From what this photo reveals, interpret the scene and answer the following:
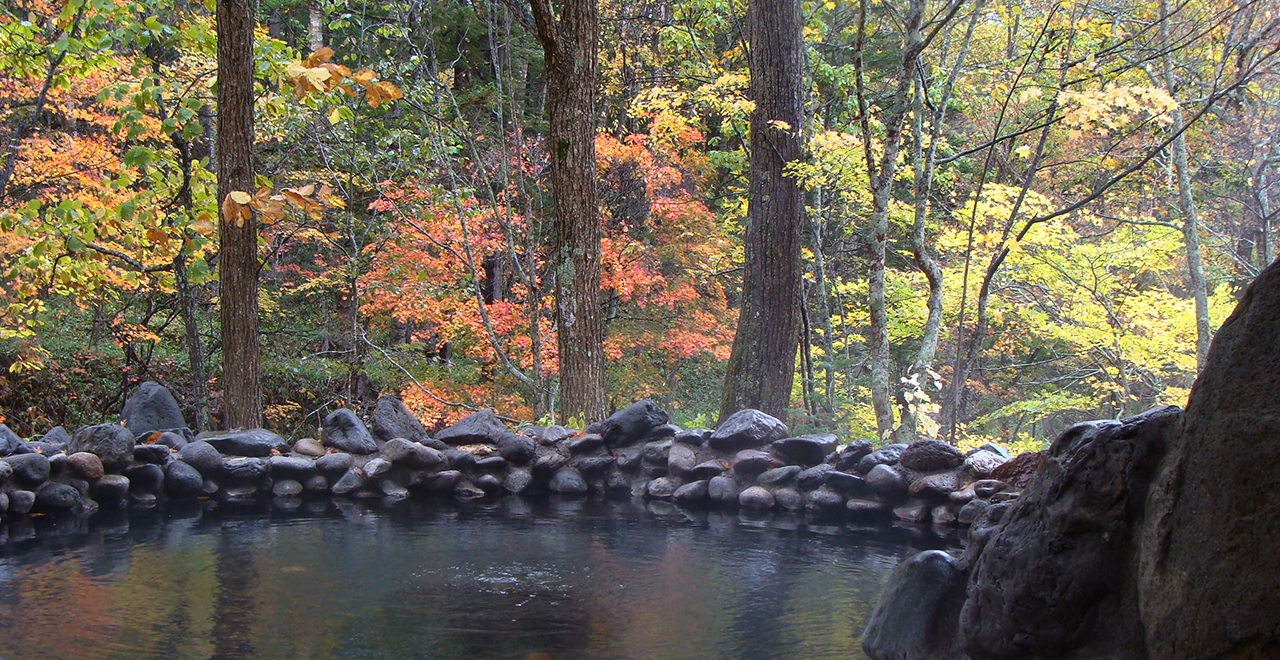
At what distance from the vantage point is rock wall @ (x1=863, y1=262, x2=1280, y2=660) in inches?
64.3

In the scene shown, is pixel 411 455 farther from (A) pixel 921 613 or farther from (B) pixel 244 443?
(A) pixel 921 613

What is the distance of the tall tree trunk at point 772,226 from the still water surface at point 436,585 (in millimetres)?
2373

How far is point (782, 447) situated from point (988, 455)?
4.31 feet

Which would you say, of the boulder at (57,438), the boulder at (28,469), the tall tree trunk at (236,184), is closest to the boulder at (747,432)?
the tall tree trunk at (236,184)

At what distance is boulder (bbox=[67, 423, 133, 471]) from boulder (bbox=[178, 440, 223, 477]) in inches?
13.5

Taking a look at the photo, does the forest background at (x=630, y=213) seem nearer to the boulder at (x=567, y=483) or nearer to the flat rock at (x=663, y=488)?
the boulder at (x=567, y=483)

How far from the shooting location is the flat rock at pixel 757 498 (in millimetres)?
5227

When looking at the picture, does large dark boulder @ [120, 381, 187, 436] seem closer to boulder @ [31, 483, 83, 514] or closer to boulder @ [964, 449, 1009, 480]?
boulder @ [31, 483, 83, 514]

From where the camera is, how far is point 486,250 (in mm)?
10859

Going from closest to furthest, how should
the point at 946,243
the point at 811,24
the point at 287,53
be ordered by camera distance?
the point at 287,53 < the point at 946,243 < the point at 811,24

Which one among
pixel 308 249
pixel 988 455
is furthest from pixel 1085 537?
pixel 308 249

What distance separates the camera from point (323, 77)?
2.28 metres

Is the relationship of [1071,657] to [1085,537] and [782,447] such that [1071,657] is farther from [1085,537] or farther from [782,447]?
[782,447]

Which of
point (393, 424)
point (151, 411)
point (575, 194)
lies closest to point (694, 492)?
point (393, 424)
